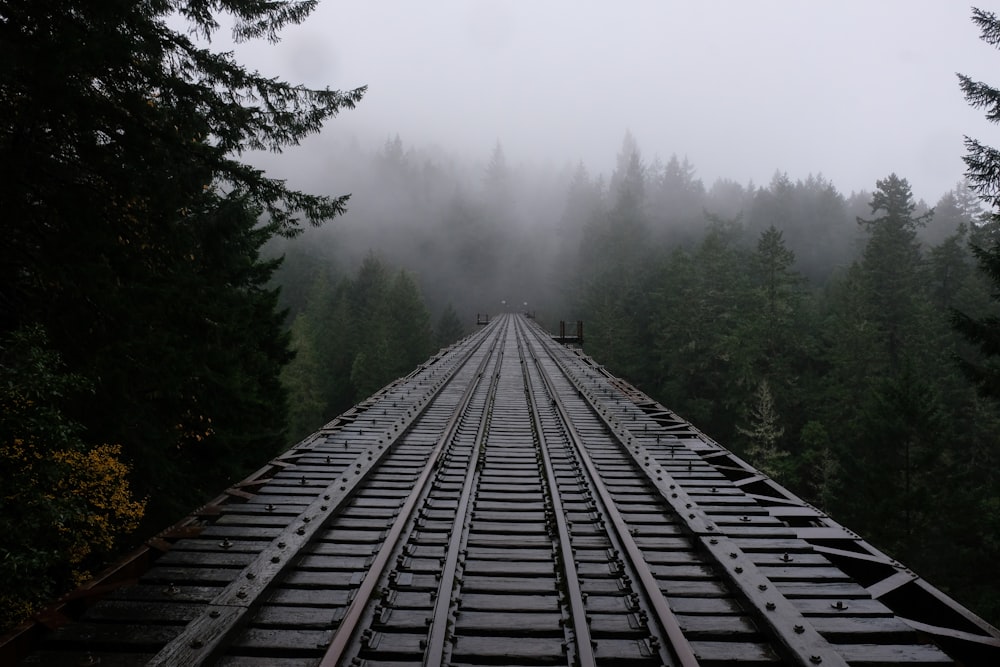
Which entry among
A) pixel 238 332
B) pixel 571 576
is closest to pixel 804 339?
pixel 238 332

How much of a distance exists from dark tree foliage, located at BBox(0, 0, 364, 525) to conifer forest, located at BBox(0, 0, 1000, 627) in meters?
0.03

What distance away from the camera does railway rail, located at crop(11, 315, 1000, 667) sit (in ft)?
13.1

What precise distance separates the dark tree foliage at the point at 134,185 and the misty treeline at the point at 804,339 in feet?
46.4

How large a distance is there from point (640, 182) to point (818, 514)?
336 ft

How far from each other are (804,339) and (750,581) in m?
40.9

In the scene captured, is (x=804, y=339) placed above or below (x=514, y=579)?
above

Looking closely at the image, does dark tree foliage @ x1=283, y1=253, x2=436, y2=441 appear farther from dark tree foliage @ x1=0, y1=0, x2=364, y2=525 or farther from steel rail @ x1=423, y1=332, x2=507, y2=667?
steel rail @ x1=423, y1=332, x2=507, y2=667

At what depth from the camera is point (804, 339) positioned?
132 ft

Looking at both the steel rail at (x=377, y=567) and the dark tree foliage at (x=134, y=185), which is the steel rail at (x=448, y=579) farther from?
the dark tree foliage at (x=134, y=185)

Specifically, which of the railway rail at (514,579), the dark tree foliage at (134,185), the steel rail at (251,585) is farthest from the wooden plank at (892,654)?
the dark tree foliage at (134,185)

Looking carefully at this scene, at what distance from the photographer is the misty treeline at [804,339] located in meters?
21.4

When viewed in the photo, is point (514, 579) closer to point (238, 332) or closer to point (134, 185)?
point (134, 185)

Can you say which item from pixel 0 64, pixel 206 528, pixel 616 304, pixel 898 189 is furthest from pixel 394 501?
pixel 898 189

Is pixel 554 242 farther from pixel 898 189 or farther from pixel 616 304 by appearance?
pixel 898 189
